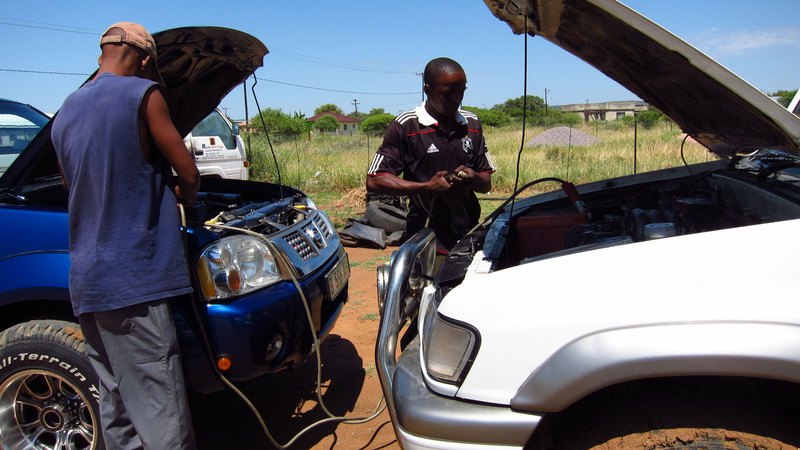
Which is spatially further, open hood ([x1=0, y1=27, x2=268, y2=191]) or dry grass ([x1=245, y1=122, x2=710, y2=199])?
dry grass ([x1=245, y1=122, x2=710, y2=199])

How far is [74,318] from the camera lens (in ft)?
9.26

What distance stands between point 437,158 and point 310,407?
1670 millimetres

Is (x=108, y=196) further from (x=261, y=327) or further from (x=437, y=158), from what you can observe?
(x=437, y=158)

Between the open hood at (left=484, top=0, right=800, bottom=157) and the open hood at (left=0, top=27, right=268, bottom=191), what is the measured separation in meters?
1.54

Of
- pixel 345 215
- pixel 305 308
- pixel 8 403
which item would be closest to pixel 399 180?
pixel 305 308

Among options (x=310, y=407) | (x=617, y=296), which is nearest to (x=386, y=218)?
(x=310, y=407)

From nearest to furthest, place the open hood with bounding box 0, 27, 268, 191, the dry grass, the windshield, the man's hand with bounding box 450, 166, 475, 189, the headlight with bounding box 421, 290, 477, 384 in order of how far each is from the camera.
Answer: the headlight with bounding box 421, 290, 477, 384 → the open hood with bounding box 0, 27, 268, 191 → the man's hand with bounding box 450, 166, 475, 189 → the windshield → the dry grass

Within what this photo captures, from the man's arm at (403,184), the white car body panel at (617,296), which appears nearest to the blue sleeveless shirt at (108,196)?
the white car body panel at (617,296)

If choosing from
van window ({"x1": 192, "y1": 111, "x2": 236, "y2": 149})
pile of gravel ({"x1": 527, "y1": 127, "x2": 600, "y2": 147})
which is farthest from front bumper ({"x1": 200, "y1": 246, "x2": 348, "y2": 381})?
pile of gravel ({"x1": 527, "y1": 127, "x2": 600, "y2": 147})

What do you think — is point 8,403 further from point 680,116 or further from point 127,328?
point 680,116

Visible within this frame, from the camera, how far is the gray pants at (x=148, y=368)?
231 cm

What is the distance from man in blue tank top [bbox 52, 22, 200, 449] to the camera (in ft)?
7.29

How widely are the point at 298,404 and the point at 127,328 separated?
5.14ft

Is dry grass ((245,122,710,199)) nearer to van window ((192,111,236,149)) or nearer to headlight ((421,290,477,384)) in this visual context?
van window ((192,111,236,149))
